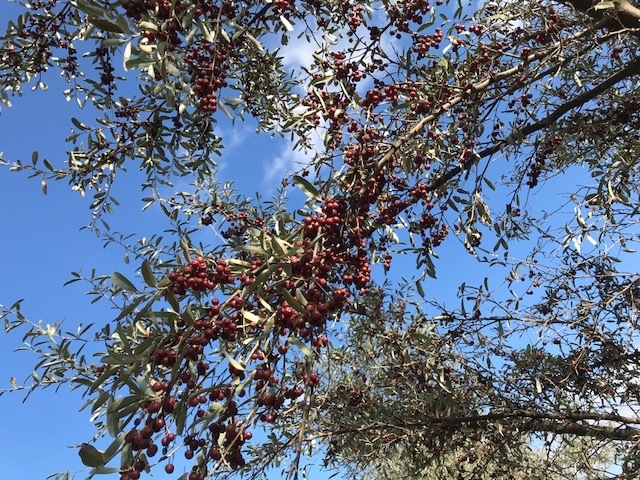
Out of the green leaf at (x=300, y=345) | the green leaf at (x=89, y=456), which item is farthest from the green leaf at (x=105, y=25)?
the green leaf at (x=89, y=456)

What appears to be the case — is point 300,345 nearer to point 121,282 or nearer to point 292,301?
point 292,301

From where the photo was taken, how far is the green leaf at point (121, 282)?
181 cm

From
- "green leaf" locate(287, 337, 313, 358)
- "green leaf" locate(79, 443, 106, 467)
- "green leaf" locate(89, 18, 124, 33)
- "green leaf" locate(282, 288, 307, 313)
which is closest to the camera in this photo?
"green leaf" locate(79, 443, 106, 467)

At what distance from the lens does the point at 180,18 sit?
7.54ft

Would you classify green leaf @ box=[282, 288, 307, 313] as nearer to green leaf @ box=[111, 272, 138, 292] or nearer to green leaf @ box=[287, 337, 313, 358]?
green leaf @ box=[287, 337, 313, 358]

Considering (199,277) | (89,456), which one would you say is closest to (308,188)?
(199,277)

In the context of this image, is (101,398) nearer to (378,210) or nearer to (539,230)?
(378,210)

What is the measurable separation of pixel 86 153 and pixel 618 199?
419cm

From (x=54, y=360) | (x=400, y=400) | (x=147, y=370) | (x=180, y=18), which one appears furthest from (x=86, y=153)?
(x=400, y=400)

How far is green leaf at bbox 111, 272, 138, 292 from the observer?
1814mm

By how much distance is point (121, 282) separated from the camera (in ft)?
5.96

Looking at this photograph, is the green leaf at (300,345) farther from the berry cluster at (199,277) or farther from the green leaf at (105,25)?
the green leaf at (105,25)

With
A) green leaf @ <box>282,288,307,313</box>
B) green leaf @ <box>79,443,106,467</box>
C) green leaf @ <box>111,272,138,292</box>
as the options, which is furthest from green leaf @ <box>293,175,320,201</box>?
green leaf @ <box>79,443,106,467</box>

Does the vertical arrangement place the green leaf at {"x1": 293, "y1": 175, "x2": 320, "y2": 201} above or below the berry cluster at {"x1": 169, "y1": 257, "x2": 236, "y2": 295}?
above
